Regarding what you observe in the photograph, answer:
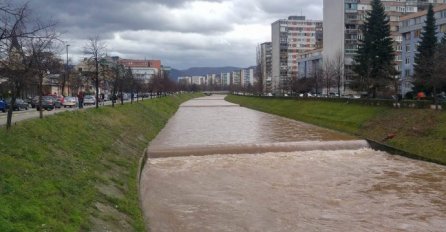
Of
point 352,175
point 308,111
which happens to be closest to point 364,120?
point 308,111

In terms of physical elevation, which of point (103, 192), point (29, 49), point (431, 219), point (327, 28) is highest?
point (327, 28)

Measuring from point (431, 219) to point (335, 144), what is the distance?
61.7 ft

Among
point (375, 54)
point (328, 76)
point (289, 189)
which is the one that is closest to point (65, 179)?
point (289, 189)

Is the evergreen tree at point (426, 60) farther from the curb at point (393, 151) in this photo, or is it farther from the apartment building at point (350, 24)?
the apartment building at point (350, 24)

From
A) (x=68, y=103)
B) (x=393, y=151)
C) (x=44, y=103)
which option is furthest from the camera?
(x=68, y=103)

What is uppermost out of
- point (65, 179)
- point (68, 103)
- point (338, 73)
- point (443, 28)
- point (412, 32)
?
point (412, 32)

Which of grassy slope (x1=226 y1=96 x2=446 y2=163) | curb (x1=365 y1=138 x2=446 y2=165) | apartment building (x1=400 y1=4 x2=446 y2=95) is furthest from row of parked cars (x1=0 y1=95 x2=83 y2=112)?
apartment building (x1=400 y1=4 x2=446 y2=95)

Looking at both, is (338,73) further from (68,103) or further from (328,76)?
→ (68,103)

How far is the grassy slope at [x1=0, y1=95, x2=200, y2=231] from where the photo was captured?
10875 millimetres

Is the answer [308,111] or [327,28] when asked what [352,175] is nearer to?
[308,111]

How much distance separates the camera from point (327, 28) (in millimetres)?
126375

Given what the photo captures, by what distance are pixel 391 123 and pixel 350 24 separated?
82198 mm

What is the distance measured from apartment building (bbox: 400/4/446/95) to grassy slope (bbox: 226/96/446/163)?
3819 centimetres

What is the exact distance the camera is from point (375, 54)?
7331cm
